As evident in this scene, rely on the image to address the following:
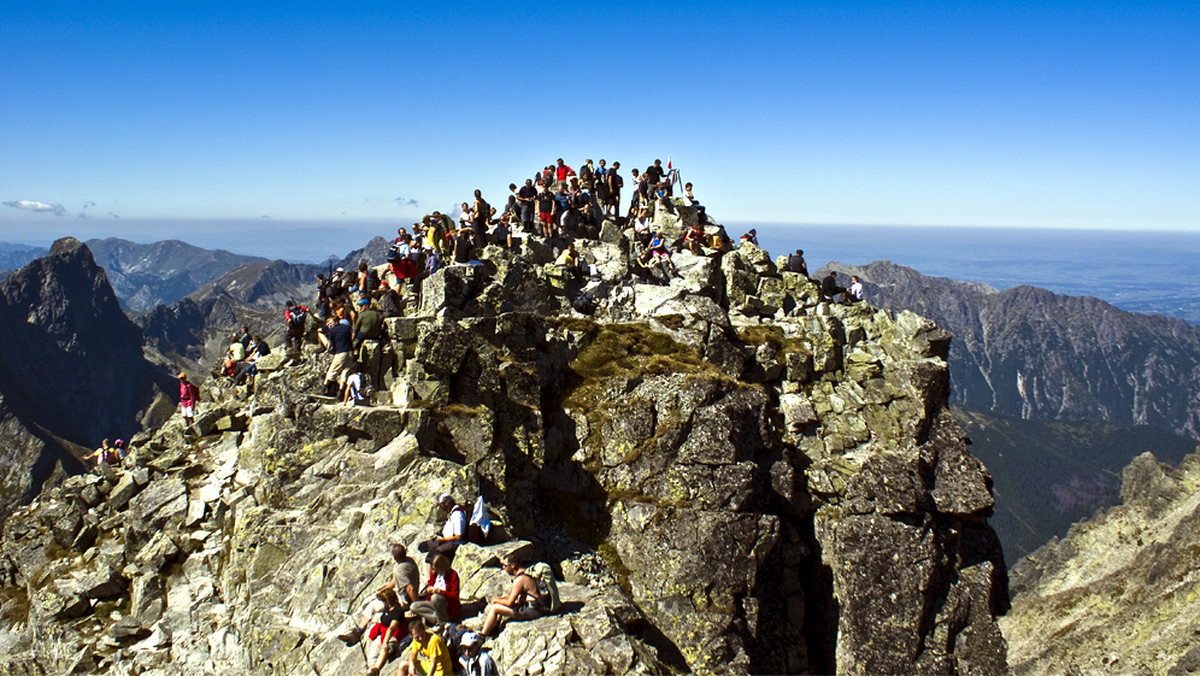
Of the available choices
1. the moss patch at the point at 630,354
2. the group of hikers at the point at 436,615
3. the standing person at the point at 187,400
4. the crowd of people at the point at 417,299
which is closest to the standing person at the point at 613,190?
the crowd of people at the point at 417,299

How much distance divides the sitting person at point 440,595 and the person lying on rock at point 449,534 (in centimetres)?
26

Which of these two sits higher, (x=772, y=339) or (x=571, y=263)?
(x=571, y=263)

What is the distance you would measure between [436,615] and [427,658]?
4.99ft

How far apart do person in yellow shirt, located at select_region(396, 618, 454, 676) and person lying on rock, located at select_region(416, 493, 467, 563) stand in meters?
2.56

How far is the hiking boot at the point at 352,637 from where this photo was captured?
23641 millimetres

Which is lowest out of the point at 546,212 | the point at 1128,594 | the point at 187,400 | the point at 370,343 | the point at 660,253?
the point at 1128,594

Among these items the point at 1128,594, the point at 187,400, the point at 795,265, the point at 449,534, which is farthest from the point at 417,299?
the point at 1128,594

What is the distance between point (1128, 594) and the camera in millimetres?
69000

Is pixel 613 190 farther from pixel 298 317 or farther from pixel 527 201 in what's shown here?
pixel 298 317

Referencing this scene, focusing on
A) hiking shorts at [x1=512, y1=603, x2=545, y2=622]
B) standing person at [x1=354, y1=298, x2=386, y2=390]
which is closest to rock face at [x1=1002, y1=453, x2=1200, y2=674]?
hiking shorts at [x1=512, y1=603, x2=545, y2=622]

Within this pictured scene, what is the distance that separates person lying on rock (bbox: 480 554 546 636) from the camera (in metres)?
21.5

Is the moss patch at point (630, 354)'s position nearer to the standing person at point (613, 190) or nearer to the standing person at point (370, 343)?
the standing person at point (370, 343)

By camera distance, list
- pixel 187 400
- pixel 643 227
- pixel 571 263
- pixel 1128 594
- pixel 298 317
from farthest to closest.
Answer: pixel 1128 594
pixel 643 227
pixel 571 263
pixel 187 400
pixel 298 317

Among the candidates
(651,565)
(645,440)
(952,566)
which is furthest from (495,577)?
(952,566)
